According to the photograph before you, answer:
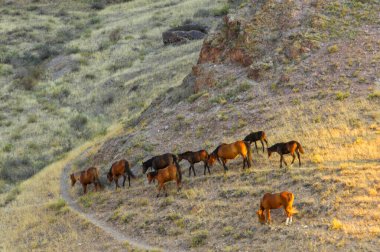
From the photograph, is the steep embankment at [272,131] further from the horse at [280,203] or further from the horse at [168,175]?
the horse at [168,175]

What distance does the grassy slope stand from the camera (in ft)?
109

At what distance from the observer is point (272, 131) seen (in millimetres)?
19391

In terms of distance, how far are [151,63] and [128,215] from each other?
2686cm

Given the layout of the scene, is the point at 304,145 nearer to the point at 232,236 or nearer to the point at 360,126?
the point at 360,126

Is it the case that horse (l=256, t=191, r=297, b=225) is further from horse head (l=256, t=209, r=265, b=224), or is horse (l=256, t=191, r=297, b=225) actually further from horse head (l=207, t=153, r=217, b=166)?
horse head (l=207, t=153, r=217, b=166)

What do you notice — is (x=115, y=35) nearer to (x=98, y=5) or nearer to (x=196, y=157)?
(x=98, y=5)

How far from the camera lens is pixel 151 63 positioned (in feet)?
141

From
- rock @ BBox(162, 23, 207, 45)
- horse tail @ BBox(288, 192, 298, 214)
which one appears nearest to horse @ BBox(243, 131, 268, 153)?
horse tail @ BBox(288, 192, 298, 214)

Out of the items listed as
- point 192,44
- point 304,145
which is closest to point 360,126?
point 304,145

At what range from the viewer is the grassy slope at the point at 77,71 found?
33156mm

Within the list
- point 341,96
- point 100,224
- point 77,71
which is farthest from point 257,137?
point 77,71

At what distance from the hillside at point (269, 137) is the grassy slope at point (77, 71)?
5466 mm

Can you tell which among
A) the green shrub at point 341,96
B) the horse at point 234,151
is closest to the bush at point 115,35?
the green shrub at point 341,96

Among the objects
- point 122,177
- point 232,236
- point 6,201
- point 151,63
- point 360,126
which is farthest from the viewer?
point 151,63
